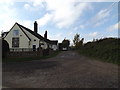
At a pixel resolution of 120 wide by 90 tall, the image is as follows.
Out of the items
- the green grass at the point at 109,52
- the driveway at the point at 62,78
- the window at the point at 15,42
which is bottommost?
the driveway at the point at 62,78

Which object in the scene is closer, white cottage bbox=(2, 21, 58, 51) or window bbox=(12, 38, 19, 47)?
white cottage bbox=(2, 21, 58, 51)

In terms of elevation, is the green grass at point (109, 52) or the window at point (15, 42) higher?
the window at point (15, 42)

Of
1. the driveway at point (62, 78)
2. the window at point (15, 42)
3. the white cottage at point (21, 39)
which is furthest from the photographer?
the window at point (15, 42)

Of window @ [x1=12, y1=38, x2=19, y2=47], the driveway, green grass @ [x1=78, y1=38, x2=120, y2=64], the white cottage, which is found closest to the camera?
the driveway

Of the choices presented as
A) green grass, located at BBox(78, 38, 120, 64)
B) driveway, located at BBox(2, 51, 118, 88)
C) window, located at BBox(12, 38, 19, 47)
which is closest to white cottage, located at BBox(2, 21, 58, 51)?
window, located at BBox(12, 38, 19, 47)

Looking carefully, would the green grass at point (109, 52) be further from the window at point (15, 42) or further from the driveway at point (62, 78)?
the window at point (15, 42)

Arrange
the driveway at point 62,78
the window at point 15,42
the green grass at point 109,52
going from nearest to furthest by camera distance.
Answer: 1. the driveway at point 62,78
2. the green grass at point 109,52
3. the window at point 15,42

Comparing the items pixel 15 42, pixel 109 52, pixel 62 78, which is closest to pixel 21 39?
pixel 15 42

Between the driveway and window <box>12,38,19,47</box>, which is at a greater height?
window <box>12,38,19,47</box>

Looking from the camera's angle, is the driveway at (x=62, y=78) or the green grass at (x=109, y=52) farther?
the green grass at (x=109, y=52)

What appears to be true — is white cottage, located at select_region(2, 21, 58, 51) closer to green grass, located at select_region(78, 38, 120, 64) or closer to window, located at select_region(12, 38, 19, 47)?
window, located at select_region(12, 38, 19, 47)

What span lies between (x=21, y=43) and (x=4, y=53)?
61.4 feet

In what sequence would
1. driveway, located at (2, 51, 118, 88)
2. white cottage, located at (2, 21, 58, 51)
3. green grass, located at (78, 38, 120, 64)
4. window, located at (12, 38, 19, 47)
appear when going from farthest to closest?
window, located at (12, 38, 19, 47)
white cottage, located at (2, 21, 58, 51)
green grass, located at (78, 38, 120, 64)
driveway, located at (2, 51, 118, 88)

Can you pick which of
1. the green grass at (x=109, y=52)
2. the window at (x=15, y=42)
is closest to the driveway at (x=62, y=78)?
the green grass at (x=109, y=52)
